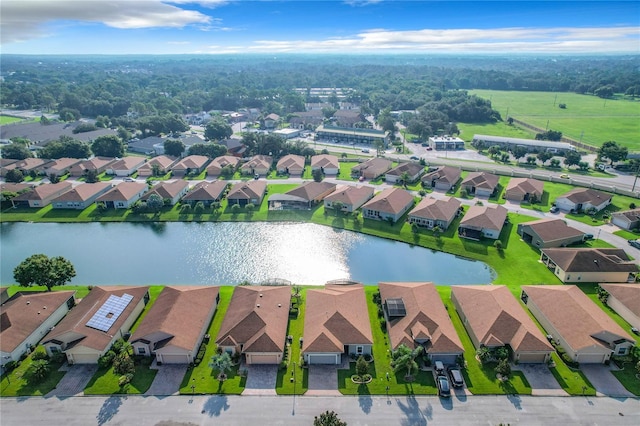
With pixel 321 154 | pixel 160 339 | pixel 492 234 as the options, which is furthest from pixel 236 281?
pixel 321 154

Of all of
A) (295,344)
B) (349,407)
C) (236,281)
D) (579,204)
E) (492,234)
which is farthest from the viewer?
(579,204)

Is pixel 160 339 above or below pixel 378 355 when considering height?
above

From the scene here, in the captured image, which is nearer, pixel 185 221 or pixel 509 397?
pixel 509 397

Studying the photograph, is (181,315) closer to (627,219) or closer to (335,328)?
(335,328)

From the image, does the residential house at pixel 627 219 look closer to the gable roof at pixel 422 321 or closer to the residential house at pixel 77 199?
the gable roof at pixel 422 321

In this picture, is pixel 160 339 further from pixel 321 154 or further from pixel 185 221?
pixel 321 154

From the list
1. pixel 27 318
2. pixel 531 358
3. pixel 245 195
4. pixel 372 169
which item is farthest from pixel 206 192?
pixel 531 358
